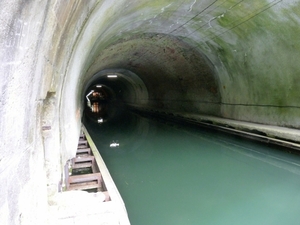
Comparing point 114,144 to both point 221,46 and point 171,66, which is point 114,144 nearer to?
point 221,46

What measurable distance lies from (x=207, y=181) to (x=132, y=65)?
432 inches

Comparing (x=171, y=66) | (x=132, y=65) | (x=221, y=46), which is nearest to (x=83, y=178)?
(x=221, y=46)

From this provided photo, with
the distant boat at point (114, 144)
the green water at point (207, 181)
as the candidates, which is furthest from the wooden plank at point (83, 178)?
the distant boat at point (114, 144)

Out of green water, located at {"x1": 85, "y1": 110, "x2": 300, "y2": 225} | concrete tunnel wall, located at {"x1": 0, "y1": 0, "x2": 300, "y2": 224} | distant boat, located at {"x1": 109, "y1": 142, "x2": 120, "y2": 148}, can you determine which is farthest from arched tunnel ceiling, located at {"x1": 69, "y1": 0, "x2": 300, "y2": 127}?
distant boat, located at {"x1": 109, "y1": 142, "x2": 120, "y2": 148}

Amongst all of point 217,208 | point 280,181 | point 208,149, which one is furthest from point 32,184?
point 208,149

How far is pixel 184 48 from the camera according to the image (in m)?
10.2

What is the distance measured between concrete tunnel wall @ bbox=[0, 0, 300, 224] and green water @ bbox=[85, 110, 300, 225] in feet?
4.17

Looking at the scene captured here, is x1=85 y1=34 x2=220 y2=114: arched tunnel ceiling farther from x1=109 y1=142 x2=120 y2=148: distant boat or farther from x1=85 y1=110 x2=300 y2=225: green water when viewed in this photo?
x1=109 y1=142 x2=120 y2=148: distant boat

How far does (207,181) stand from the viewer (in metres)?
5.12

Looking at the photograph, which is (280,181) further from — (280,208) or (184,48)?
(184,48)

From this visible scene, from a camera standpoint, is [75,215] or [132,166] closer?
[75,215]

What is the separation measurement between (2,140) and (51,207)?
1744 mm

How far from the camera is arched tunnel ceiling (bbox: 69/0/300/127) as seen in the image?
6.09 metres

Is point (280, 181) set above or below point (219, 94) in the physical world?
below
